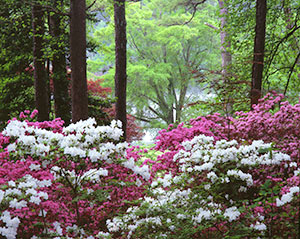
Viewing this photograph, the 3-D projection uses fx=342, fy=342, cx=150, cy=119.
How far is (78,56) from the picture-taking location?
582 centimetres

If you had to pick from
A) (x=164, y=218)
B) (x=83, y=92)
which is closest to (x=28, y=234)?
(x=164, y=218)

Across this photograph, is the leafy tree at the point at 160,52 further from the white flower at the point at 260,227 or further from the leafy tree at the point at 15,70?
the white flower at the point at 260,227

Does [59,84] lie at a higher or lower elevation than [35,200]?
higher

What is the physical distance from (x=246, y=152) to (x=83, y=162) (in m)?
1.67

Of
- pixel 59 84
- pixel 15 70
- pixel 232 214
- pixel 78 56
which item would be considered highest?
pixel 15 70

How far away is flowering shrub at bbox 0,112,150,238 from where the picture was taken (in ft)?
10.2

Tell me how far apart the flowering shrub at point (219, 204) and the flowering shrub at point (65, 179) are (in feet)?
1.29

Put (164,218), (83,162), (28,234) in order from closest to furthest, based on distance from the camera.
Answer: (28,234) → (164,218) → (83,162)

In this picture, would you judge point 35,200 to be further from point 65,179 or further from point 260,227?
point 260,227

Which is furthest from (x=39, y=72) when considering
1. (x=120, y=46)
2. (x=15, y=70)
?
(x=15, y=70)

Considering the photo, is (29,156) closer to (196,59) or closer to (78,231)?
(78,231)

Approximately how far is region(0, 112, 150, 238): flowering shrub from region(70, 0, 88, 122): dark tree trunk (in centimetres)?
198

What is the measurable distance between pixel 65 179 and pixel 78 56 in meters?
2.83

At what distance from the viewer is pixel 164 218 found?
10.8ft
